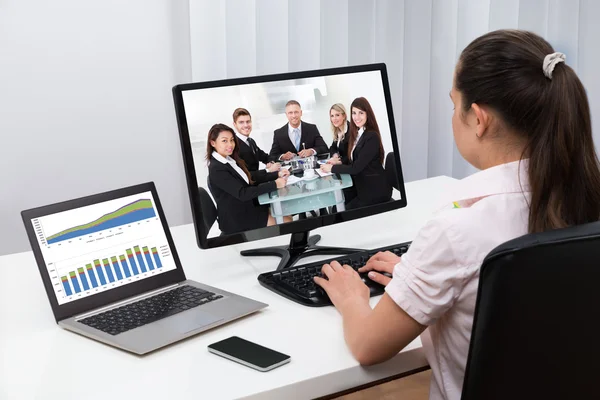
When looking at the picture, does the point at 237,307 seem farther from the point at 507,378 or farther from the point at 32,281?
the point at 507,378

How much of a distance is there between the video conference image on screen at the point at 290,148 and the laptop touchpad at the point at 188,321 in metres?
0.24

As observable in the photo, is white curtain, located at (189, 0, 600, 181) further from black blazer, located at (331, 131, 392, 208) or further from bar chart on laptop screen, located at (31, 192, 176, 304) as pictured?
bar chart on laptop screen, located at (31, 192, 176, 304)

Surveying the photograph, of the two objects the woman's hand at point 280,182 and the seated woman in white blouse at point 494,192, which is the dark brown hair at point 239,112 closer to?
the woman's hand at point 280,182

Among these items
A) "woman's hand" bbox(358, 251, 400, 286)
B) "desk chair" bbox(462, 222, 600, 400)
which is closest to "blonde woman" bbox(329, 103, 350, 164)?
"woman's hand" bbox(358, 251, 400, 286)

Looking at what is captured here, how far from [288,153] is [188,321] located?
461 mm

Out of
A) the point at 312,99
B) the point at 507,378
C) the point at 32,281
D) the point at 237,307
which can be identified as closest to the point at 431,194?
the point at 312,99

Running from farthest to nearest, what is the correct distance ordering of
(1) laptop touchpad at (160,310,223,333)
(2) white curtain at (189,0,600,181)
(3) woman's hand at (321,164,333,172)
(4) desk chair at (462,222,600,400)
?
(2) white curtain at (189,0,600,181) < (3) woman's hand at (321,164,333,172) < (1) laptop touchpad at (160,310,223,333) < (4) desk chair at (462,222,600,400)

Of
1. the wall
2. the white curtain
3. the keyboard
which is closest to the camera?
the keyboard

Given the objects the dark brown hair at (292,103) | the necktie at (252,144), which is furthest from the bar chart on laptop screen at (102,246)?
Result: the dark brown hair at (292,103)

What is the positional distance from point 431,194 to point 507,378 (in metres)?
1.30

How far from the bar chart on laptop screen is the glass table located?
0.82 ft

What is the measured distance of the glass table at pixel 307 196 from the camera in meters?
1.68

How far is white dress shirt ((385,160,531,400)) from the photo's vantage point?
113 cm

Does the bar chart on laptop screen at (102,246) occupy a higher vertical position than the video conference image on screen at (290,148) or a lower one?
lower
